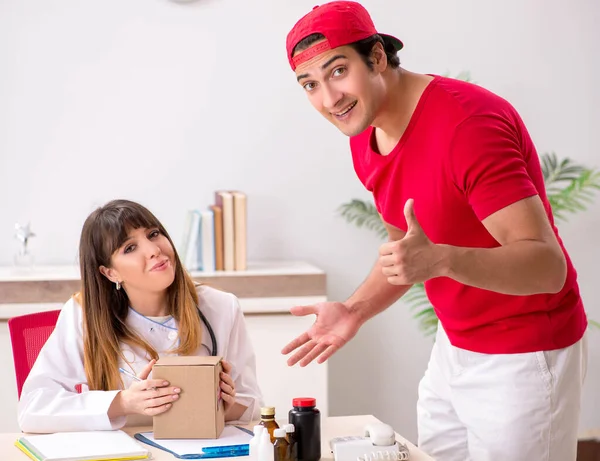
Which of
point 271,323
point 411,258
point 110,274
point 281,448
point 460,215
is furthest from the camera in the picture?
point 271,323

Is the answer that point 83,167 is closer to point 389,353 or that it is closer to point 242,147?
point 242,147

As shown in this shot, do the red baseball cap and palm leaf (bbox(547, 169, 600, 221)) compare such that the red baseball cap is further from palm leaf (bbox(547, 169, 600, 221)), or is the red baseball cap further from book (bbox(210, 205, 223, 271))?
palm leaf (bbox(547, 169, 600, 221))

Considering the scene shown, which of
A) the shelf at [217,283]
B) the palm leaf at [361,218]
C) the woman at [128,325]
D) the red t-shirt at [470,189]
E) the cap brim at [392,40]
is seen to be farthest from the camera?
the palm leaf at [361,218]

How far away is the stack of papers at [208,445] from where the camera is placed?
174 centimetres

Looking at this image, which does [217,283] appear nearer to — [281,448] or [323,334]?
[323,334]

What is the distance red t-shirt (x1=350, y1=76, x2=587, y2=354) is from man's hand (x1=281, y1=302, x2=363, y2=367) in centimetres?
23

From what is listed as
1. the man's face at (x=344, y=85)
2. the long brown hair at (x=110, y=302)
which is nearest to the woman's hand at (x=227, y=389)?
the long brown hair at (x=110, y=302)

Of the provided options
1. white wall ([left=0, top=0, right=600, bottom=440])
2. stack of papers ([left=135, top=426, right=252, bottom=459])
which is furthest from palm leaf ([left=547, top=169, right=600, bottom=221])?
stack of papers ([left=135, top=426, right=252, bottom=459])

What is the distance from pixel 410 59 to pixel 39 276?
6.02 ft

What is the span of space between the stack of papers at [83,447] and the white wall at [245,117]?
5.73 feet

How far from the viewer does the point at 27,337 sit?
238 centimetres

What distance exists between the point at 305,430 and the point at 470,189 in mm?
594

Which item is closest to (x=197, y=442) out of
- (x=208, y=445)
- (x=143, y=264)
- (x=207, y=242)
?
(x=208, y=445)

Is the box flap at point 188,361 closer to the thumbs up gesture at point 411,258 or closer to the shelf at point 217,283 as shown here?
the thumbs up gesture at point 411,258
